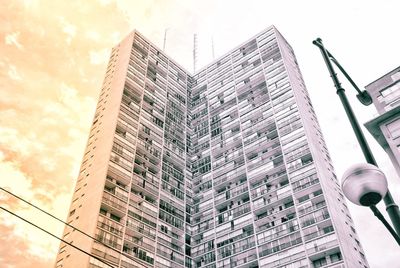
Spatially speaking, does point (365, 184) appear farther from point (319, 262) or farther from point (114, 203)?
point (114, 203)

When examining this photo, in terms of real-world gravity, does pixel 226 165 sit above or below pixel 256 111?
below

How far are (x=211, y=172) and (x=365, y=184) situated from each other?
63.9 m

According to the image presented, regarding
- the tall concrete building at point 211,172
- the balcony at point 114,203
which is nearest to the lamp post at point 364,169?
the tall concrete building at point 211,172

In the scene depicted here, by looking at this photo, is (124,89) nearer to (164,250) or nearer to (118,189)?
(118,189)

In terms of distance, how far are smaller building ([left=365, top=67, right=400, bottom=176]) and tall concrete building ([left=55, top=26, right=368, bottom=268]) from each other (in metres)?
12.1

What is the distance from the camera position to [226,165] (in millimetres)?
68250

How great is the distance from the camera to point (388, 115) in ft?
137

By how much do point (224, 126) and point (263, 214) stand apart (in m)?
21.9

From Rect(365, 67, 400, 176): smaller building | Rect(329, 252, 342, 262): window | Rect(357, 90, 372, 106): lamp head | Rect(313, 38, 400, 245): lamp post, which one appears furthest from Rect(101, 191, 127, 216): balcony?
Rect(313, 38, 400, 245): lamp post

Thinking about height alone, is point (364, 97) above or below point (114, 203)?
below

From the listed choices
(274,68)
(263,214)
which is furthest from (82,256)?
(274,68)

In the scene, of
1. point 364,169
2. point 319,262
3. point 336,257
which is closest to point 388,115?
point 336,257

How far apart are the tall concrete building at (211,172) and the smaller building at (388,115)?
12.1 meters

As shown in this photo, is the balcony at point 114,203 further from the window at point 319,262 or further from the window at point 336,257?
the window at point 336,257
